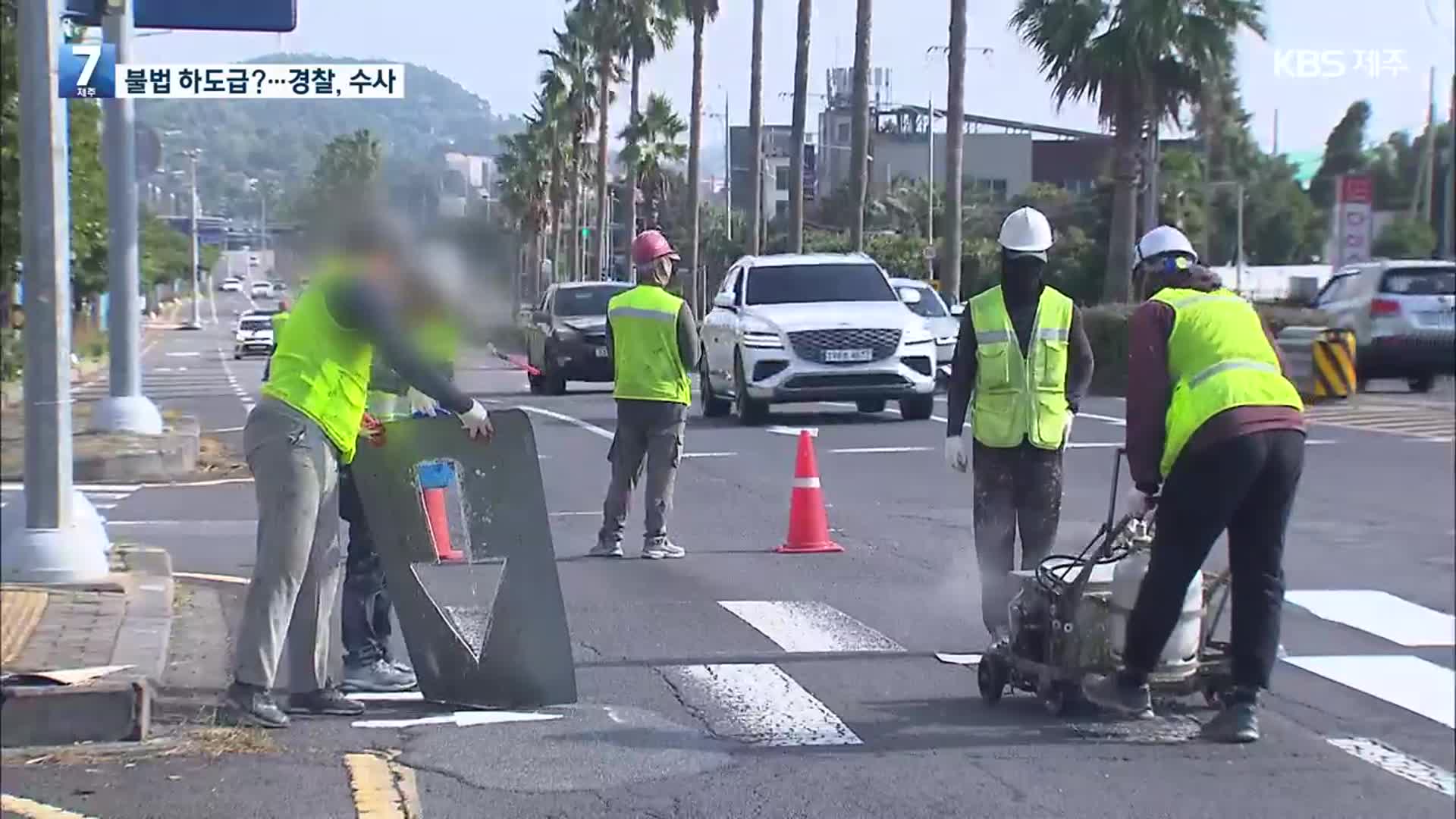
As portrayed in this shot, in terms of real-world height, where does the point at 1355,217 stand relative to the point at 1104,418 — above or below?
above

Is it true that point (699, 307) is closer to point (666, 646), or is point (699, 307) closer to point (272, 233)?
point (666, 646)

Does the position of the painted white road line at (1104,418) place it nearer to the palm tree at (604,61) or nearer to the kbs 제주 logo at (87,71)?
the palm tree at (604,61)

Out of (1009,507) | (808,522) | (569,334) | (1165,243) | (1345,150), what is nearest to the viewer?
(1345,150)

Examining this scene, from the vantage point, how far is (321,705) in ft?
21.9

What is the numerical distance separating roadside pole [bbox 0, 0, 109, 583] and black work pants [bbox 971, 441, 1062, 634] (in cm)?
340

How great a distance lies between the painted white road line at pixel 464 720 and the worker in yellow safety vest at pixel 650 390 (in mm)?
1678

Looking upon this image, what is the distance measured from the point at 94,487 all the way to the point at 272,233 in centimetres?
266

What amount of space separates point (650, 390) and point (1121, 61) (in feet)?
12.6

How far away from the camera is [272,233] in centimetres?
540

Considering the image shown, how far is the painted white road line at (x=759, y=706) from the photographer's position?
644cm

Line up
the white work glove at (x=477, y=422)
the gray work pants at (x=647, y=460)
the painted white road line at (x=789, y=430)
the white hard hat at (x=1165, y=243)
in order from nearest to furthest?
the white hard hat at (x=1165, y=243), the white work glove at (x=477, y=422), the gray work pants at (x=647, y=460), the painted white road line at (x=789, y=430)

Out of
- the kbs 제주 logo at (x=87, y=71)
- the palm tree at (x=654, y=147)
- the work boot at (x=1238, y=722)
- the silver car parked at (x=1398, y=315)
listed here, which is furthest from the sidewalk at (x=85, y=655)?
the silver car parked at (x=1398, y=315)

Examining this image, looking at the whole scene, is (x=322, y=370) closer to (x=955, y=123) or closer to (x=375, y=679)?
(x=375, y=679)

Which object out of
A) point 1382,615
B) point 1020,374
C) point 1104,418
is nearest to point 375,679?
point 1020,374
